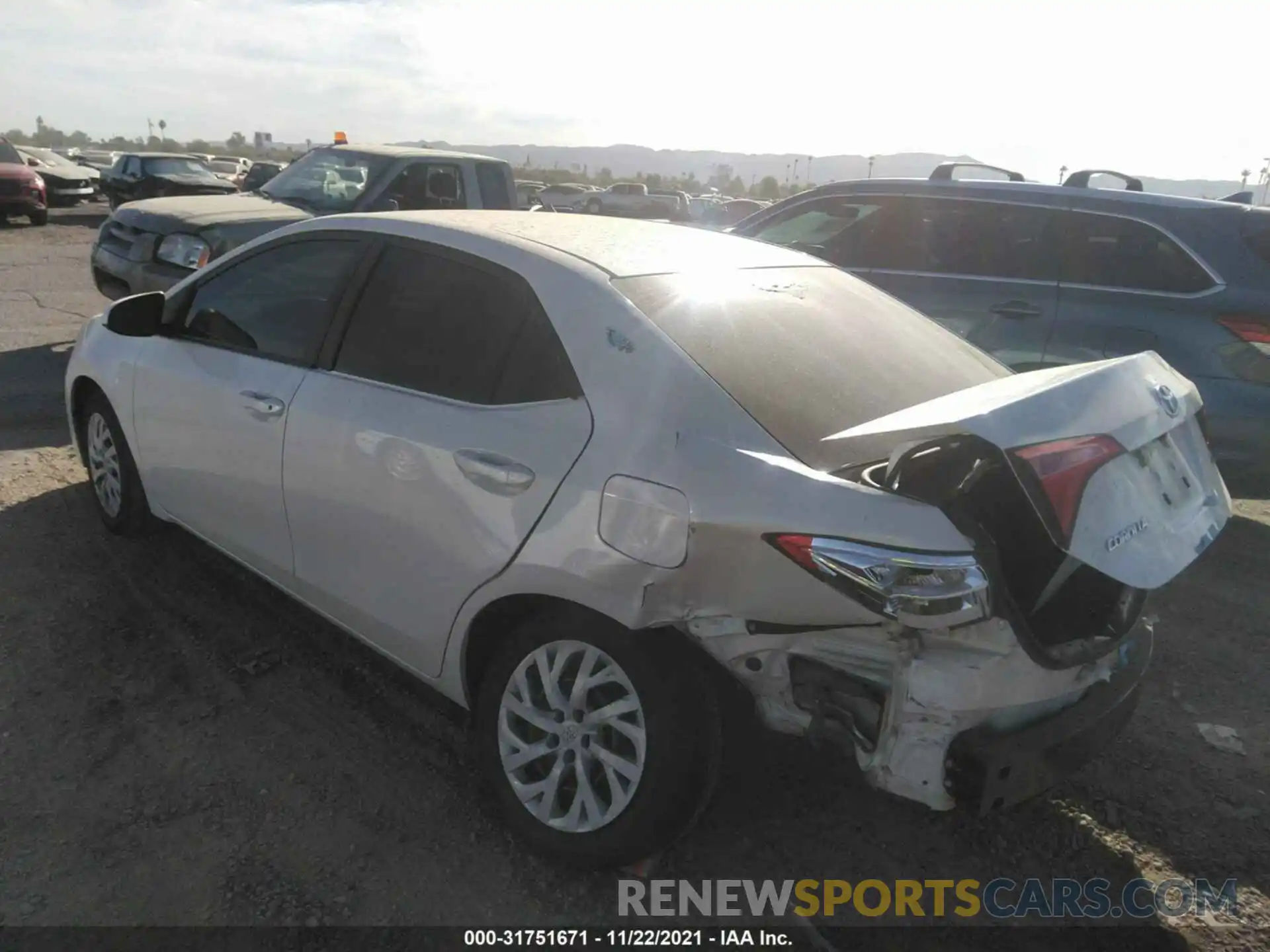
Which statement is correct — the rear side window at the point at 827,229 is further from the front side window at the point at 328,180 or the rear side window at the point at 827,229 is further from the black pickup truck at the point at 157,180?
the black pickup truck at the point at 157,180

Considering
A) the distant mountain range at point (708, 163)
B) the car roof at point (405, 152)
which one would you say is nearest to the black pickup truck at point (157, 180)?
the car roof at point (405, 152)

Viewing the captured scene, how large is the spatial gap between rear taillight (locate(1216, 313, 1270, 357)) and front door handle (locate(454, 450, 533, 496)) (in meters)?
4.27

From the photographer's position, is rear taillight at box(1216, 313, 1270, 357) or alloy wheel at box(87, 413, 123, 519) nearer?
alloy wheel at box(87, 413, 123, 519)

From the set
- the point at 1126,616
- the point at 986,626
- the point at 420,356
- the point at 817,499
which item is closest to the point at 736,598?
the point at 817,499

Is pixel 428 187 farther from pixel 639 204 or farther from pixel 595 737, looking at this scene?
pixel 639 204

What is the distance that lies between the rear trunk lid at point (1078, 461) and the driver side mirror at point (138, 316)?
3.06 m

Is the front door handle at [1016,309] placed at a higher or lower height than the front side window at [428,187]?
lower

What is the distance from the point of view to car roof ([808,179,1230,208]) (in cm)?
540

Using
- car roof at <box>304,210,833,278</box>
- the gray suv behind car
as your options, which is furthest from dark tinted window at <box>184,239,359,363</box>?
the gray suv behind car

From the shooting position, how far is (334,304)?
328cm

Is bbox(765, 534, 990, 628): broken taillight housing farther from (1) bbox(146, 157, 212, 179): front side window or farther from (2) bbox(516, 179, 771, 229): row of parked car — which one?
(2) bbox(516, 179, 771, 229): row of parked car

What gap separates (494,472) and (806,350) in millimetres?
978

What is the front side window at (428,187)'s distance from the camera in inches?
339

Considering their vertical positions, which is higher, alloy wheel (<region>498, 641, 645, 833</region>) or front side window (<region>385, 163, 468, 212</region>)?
front side window (<region>385, 163, 468, 212</region>)
